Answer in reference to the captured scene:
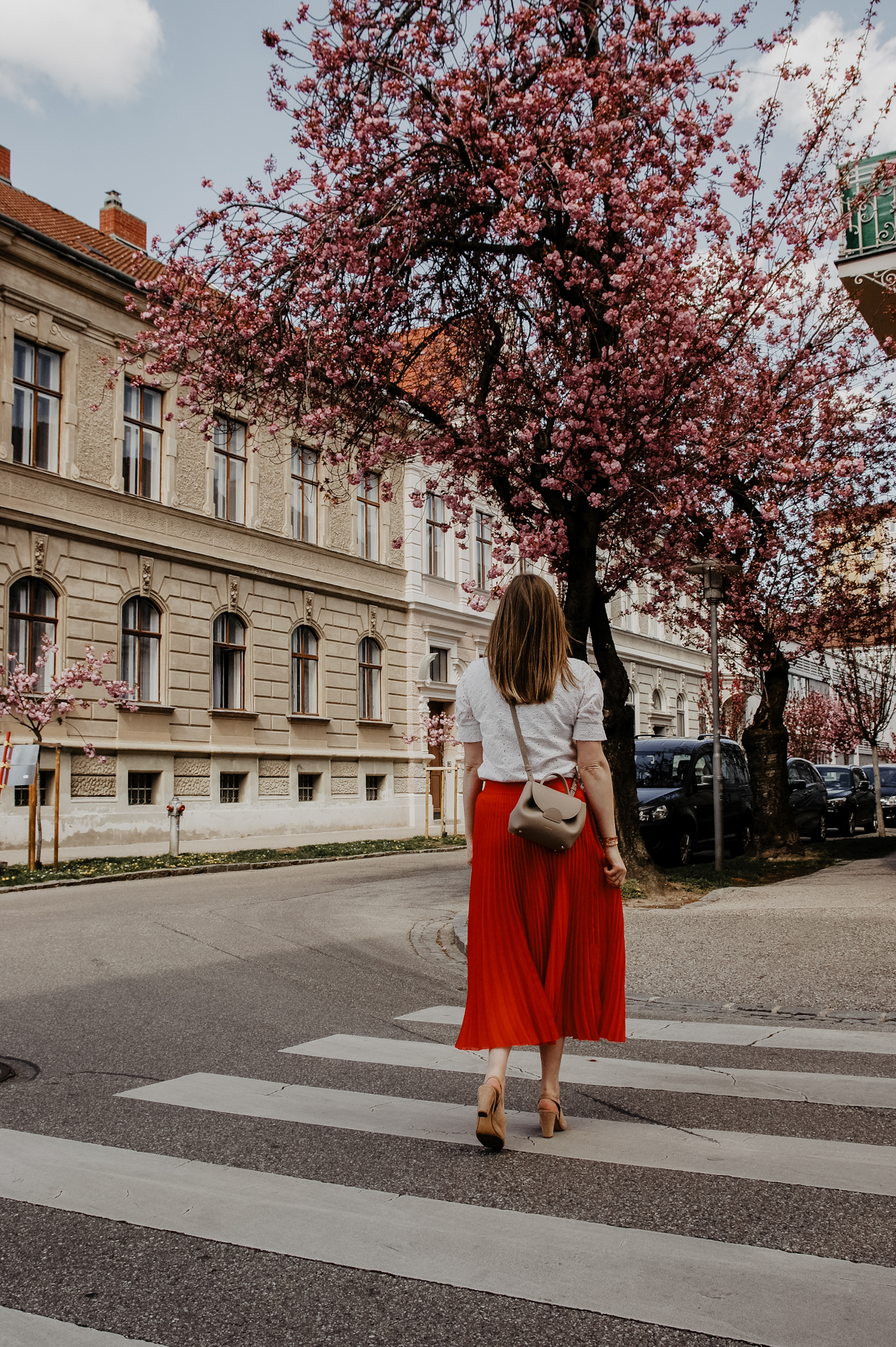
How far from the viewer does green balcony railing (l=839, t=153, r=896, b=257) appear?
13906 millimetres

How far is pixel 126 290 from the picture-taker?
23141 millimetres

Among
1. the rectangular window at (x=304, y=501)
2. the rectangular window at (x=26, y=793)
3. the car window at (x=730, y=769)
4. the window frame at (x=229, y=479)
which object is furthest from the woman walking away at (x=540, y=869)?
the rectangular window at (x=304, y=501)

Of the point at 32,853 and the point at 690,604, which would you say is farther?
the point at 690,604

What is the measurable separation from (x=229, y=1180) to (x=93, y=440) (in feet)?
67.5

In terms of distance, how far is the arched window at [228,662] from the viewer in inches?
998

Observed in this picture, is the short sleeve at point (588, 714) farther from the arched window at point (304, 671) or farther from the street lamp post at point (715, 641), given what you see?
the arched window at point (304, 671)

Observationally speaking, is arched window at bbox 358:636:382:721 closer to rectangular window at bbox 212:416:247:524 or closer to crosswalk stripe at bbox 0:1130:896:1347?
rectangular window at bbox 212:416:247:524

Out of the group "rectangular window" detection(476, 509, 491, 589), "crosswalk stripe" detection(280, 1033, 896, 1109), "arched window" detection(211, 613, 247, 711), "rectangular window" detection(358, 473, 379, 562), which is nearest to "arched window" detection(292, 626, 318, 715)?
"arched window" detection(211, 613, 247, 711)

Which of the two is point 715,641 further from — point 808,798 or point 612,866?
point 612,866

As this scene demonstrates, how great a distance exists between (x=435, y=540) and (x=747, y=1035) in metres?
28.4

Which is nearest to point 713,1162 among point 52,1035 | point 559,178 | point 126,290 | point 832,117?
point 52,1035

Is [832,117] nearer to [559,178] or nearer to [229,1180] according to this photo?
[559,178]

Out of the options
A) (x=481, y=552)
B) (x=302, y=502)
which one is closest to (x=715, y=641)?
(x=302, y=502)

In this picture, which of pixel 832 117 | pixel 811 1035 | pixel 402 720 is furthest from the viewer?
pixel 402 720
